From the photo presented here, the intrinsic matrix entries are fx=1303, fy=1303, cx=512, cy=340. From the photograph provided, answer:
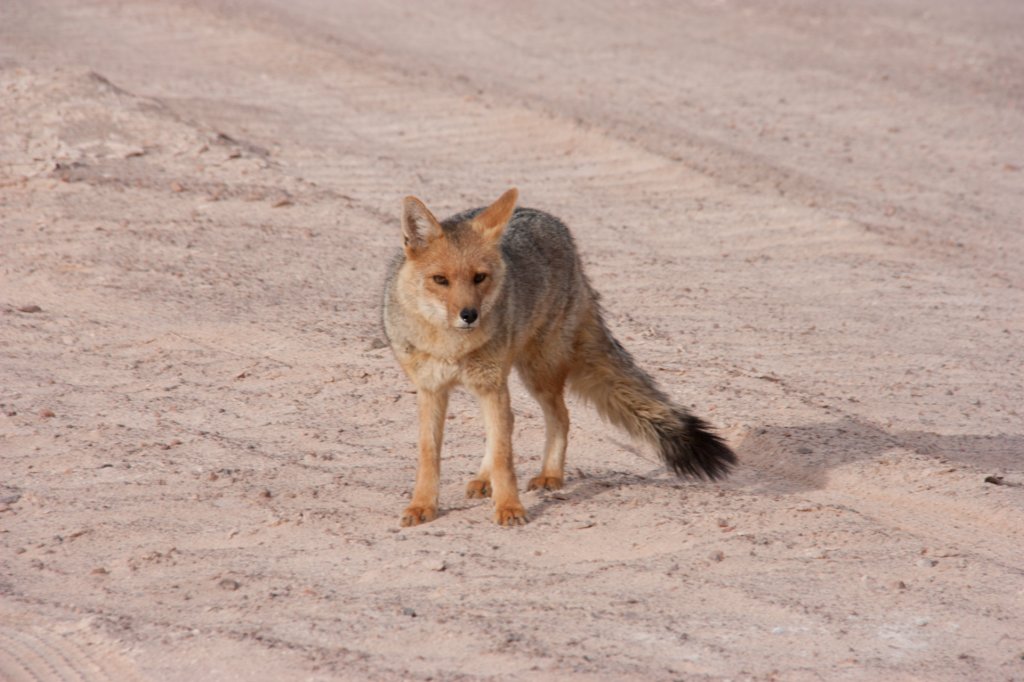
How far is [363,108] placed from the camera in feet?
47.4

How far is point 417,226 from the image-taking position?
6176mm

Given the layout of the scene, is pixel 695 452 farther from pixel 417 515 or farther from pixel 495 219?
pixel 495 219

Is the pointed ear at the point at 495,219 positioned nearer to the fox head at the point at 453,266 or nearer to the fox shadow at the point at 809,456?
the fox head at the point at 453,266

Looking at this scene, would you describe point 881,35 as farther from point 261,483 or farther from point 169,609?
point 169,609

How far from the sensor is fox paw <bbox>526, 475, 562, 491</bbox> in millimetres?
6770

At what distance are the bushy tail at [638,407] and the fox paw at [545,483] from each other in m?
0.45

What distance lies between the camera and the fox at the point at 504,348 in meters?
6.14

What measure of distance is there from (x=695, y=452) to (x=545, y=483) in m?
0.84

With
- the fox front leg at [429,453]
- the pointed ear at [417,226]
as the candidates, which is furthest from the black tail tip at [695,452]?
the pointed ear at [417,226]

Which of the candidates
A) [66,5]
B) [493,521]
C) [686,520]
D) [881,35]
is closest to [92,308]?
[493,521]

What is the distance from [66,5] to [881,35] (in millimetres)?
11654

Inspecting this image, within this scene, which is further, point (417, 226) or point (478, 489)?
point (478, 489)

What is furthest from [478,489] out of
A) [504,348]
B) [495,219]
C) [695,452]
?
[495,219]

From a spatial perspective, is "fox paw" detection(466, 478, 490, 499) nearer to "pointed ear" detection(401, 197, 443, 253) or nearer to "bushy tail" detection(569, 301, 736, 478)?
"bushy tail" detection(569, 301, 736, 478)
